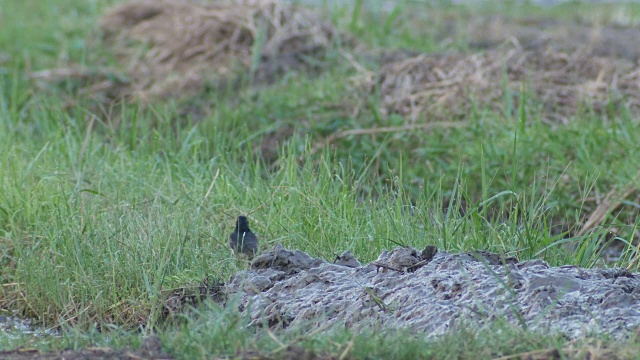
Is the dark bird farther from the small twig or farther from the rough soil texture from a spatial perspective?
the small twig

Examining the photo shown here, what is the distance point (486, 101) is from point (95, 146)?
275 centimetres

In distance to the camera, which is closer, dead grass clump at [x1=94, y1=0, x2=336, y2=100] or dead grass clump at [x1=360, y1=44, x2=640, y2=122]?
dead grass clump at [x1=360, y1=44, x2=640, y2=122]

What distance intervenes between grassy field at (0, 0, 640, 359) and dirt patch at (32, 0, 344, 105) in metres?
0.33

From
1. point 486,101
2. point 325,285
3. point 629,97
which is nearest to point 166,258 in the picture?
point 325,285

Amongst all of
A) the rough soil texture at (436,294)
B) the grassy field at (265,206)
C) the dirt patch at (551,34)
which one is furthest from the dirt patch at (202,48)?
the rough soil texture at (436,294)

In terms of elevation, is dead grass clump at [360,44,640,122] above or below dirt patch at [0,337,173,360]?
below

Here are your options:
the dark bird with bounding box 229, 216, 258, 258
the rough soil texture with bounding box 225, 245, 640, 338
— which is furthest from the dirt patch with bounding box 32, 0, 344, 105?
the rough soil texture with bounding box 225, 245, 640, 338

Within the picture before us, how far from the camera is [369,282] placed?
3.46 m

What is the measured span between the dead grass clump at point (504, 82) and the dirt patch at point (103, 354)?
13.8 feet

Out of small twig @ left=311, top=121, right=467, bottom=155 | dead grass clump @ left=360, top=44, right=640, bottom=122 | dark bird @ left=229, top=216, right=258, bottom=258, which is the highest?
dark bird @ left=229, top=216, right=258, bottom=258

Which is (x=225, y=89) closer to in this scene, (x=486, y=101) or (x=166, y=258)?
(x=486, y=101)

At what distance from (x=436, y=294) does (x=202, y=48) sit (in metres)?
5.53

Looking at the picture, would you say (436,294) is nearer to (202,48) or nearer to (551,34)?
(202,48)

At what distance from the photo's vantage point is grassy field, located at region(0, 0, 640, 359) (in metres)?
3.02
